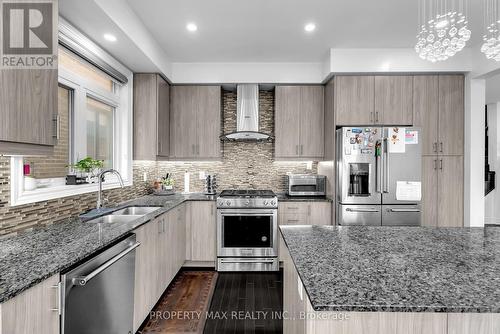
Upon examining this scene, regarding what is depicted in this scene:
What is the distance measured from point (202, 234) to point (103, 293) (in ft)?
6.36

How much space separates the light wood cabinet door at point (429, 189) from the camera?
3451mm

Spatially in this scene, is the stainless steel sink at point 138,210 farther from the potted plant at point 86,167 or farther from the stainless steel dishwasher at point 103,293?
the stainless steel dishwasher at point 103,293

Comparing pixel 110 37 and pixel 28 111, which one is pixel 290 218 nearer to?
pixel 110 37

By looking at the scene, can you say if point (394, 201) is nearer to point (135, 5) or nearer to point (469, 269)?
point (469, 269)

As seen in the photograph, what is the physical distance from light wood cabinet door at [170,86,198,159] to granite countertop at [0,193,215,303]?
1918 mm

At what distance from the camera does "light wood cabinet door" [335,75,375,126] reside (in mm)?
3467

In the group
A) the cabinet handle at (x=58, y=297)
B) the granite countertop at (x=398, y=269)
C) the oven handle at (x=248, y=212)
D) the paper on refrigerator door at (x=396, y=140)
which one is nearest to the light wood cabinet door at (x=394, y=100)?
the paper on refrigerator door at (x=396, y=140)

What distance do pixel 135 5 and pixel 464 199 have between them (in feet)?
13.8

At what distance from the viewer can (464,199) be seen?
136 inches

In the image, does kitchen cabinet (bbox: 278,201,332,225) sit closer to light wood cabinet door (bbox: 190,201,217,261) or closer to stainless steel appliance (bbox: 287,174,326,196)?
stainless steel appliance (bbox: 287,174,326,196)

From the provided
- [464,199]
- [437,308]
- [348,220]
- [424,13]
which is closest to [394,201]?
[348,220]

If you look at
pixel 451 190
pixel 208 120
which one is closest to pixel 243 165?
pixel 208 120

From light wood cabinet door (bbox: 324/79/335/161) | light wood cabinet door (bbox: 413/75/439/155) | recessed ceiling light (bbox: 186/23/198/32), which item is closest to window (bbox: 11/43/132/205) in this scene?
recessed ceiling light (bbox: 186/23/198/32)

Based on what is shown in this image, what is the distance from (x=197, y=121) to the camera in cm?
392
